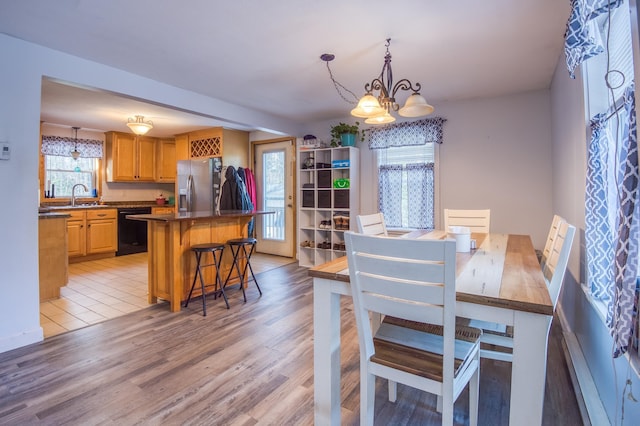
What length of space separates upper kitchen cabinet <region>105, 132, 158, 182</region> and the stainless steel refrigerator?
0.79m

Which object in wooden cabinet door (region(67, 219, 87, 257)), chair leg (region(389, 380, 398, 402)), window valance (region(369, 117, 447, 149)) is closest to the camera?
chair leg (region(389, 380, 398, 402))

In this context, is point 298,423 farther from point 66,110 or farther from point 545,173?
point 66,110

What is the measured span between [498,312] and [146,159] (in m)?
6.65

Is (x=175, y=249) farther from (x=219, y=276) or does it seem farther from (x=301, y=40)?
(x=301, y=40)

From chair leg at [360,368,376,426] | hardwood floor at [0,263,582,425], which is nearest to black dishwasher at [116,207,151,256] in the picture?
hardwood floor at [0,263,582,425]

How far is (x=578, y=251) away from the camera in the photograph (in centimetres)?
230

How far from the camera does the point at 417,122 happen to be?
4176 mm

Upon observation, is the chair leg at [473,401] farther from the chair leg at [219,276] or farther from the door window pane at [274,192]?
the door window pane at [274,192]

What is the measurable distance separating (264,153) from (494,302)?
534 cm

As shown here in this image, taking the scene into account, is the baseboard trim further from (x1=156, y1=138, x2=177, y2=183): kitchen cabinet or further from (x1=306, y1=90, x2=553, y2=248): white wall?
(x1=156, y1=138, x2=177, y2=183): kitchen cabinet

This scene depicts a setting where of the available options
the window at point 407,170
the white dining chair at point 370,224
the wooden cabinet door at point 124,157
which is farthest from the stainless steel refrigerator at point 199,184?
the white dining chair at point 370,224

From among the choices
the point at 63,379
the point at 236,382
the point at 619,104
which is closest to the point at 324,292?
the point at 236,382

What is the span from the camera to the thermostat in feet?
7.50

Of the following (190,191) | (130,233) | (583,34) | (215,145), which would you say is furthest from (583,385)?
(130,233)
